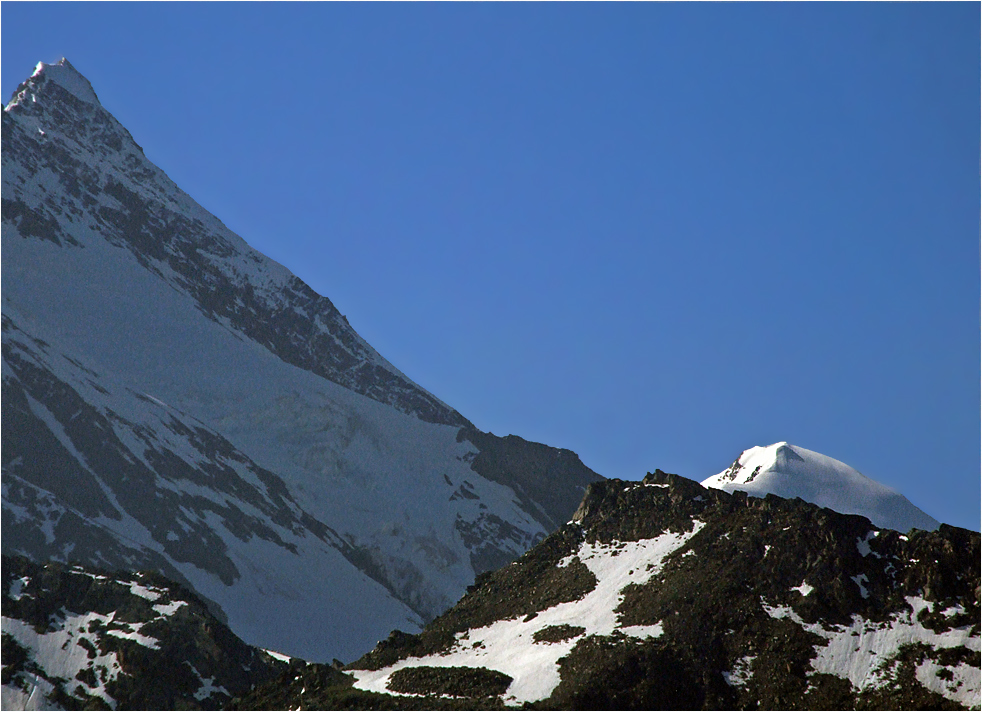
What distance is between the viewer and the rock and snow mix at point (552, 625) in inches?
2938

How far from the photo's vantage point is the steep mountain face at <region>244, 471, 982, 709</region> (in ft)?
230

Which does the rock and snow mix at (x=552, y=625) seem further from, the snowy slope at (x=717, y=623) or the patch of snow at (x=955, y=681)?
the patch of snow at (x=955, y=681)

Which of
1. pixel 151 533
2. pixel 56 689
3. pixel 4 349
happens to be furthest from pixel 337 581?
pixel 56 689

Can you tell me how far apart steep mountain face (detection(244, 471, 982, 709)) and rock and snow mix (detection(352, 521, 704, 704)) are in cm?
14

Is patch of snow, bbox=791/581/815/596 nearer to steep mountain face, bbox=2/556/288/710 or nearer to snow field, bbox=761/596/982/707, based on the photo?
snow field, bbox=761/596/982/707

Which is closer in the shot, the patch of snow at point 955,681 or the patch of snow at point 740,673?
the patch of snow at point 955,681

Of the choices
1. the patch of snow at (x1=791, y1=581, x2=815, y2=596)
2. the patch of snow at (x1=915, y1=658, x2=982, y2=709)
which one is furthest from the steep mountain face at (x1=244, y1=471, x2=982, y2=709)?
the patch of snow at (x1=791, y1=581, x2=815, y2=596)

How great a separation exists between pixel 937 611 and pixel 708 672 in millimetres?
14130

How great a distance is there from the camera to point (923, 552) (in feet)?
248

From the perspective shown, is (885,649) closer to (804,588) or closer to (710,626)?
(804,588)

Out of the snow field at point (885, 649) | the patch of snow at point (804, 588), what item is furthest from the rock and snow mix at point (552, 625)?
the snow field at point (885, 649)

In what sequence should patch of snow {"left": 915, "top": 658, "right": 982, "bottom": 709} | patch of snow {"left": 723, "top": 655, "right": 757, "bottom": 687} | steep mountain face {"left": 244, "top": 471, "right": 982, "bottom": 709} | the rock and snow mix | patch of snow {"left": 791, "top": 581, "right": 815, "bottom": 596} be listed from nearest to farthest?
patch of snow {"left": 915, "top": 658, "right": 982, "bottom": 709} < steep mountain face {"left": 244, "top": 471, "right": 982, "bottom": 709} < patch of snow {"left": 723, "top": 655, "right": 757, "bottom": 687} < the rock and snow mix < patch of snow {"left": 791, "top": 581, "right": 815, "bottom": 596}

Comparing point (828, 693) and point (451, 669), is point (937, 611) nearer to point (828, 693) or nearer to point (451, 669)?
point (828, 693)

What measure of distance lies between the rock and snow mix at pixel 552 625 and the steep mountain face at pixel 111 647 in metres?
17.8
